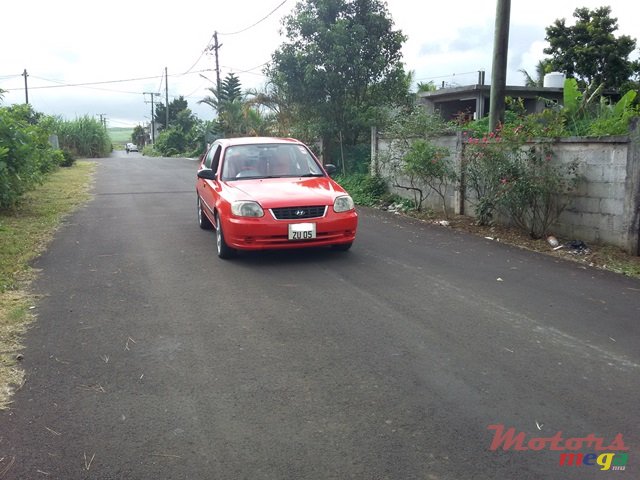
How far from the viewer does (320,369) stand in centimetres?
426

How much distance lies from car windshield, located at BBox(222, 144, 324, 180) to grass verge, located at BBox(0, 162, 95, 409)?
9.81 feet

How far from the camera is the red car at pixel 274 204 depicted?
24.2 feet

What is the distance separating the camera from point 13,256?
8.11 meters

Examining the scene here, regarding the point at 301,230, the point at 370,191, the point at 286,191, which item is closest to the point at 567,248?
the point at 301,230

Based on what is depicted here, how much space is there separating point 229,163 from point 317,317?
158 inches

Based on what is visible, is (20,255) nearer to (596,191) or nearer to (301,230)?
(301,230)

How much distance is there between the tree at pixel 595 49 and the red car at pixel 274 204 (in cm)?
2262

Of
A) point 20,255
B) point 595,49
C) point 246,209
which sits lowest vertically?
point 20,255

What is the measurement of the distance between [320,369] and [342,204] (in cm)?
370

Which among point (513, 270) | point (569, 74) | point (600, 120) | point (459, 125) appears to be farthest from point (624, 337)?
point (569, 74)

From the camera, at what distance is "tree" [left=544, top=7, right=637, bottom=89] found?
88.2 feet

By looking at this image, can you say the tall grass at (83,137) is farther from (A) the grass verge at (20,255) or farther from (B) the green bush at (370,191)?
(B) the green bush at (370,191)

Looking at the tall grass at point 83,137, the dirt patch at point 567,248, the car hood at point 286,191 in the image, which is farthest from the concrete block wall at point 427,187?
A: the tall grass at point 83,137

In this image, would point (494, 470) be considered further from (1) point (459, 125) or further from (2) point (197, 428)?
(1) point (459, 125)
